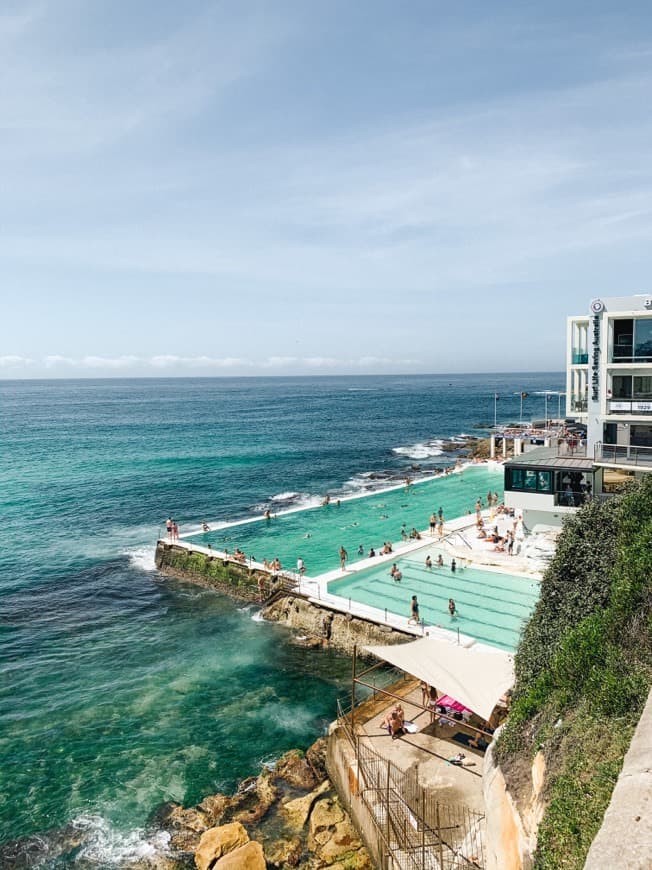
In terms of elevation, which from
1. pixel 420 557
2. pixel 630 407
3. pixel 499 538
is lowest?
pixel 420 557

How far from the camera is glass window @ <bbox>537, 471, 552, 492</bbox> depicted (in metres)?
27.2

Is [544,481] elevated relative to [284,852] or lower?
elevated

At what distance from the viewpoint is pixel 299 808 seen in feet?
50.2

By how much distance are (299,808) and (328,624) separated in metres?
10.4

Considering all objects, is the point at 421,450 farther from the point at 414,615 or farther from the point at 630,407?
the point at 414,615

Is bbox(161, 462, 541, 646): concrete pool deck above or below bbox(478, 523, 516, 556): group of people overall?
below

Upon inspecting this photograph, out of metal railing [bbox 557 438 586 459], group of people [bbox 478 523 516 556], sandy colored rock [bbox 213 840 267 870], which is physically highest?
metal railing [bbox 557 438 586 459]

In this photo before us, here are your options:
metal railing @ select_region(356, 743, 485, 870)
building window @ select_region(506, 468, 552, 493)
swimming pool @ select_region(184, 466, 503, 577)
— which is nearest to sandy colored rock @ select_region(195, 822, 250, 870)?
metal railing @ select_region(356, 743, 485, 870)

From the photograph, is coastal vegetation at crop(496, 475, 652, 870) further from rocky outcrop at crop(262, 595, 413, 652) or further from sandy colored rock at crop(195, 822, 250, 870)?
rocky outcrop at crop(262, 595, 413, 652)

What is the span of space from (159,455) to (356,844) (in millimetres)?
68618

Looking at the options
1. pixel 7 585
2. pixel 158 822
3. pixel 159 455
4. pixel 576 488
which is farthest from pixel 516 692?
pixel 159 455

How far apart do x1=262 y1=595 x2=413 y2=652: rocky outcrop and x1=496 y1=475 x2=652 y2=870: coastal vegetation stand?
9.90m

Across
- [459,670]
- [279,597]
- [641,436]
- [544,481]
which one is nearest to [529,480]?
[544,481]

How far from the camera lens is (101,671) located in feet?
79.2
